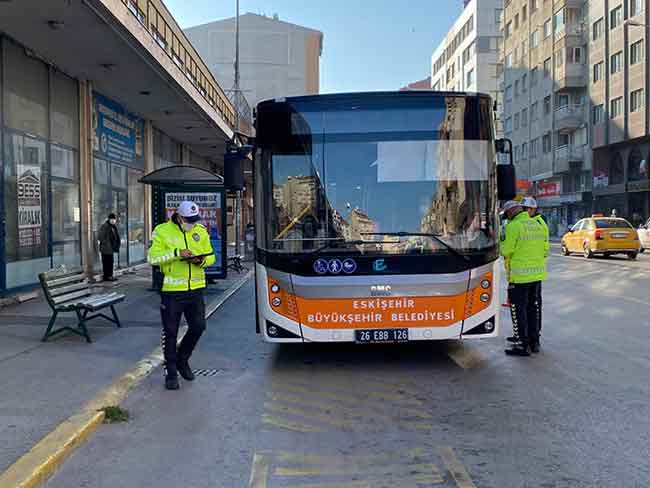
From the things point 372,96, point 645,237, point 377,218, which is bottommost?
point 645,237

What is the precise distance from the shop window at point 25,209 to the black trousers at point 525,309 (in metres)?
9.23

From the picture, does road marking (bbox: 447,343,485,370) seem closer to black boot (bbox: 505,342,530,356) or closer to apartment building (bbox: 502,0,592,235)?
black boot (bbox: 505,342,530,356)

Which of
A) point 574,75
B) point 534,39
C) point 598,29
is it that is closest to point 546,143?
point 574,75

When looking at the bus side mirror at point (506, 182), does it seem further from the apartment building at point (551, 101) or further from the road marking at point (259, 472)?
the apartment building at point (551, 101)

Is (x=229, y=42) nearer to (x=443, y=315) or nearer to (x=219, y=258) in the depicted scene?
(x=219, y=258)

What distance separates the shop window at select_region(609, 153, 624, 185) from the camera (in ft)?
157

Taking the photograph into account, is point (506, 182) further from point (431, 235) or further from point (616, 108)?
point (616, 108)

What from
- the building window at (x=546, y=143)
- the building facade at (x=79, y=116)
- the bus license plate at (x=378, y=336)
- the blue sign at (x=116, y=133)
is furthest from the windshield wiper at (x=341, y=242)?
the building window at (x=546, y=143)

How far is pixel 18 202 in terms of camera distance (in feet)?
44.2

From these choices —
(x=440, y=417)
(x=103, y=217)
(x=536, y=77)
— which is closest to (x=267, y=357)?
(x=440, y=417)

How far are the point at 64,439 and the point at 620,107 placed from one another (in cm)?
4741

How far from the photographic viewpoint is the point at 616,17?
153 ft

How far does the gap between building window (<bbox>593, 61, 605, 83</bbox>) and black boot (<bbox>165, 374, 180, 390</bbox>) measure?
48627mm

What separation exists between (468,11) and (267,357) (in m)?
84.1
